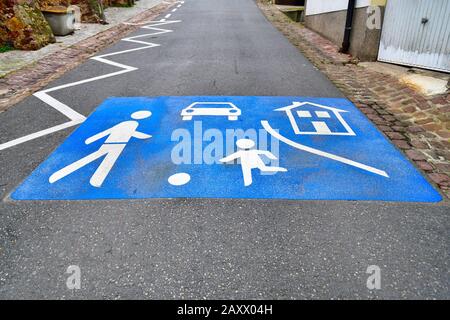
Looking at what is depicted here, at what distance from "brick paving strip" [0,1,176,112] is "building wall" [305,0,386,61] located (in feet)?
24.7

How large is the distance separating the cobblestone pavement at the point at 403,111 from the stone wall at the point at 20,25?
8253 millimetres

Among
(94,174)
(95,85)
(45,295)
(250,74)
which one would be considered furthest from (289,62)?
(45,295)

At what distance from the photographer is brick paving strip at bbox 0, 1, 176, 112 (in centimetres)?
696

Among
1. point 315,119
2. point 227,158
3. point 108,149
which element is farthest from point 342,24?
point 108,149

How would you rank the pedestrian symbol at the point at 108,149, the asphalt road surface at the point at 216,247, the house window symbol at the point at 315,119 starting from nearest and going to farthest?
the asphalt road surface at the point at 216,247, the pedestrian symbol at the point at 108,149, the house window symbol at the point at 315,119

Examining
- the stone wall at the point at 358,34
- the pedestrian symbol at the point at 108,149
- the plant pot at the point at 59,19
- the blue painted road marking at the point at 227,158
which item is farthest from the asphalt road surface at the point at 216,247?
the plant pot at the point at 59,19

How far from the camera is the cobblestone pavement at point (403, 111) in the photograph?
14.8 feet

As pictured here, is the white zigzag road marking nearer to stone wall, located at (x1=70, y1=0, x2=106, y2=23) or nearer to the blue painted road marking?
the blue painted road marking

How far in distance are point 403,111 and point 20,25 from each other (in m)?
10.6

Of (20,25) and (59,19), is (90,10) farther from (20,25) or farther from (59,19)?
(20,25)

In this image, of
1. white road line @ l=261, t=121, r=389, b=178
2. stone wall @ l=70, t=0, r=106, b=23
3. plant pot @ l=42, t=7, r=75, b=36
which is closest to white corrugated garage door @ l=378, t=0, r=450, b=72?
white road line @ l=261, t=121, r=389, b=178

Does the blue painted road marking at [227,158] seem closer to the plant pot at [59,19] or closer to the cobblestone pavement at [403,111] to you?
the cobblestone pavement at [403,111]

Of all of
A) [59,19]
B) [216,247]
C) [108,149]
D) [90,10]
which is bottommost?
[216,247]

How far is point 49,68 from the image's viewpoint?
873 cm
